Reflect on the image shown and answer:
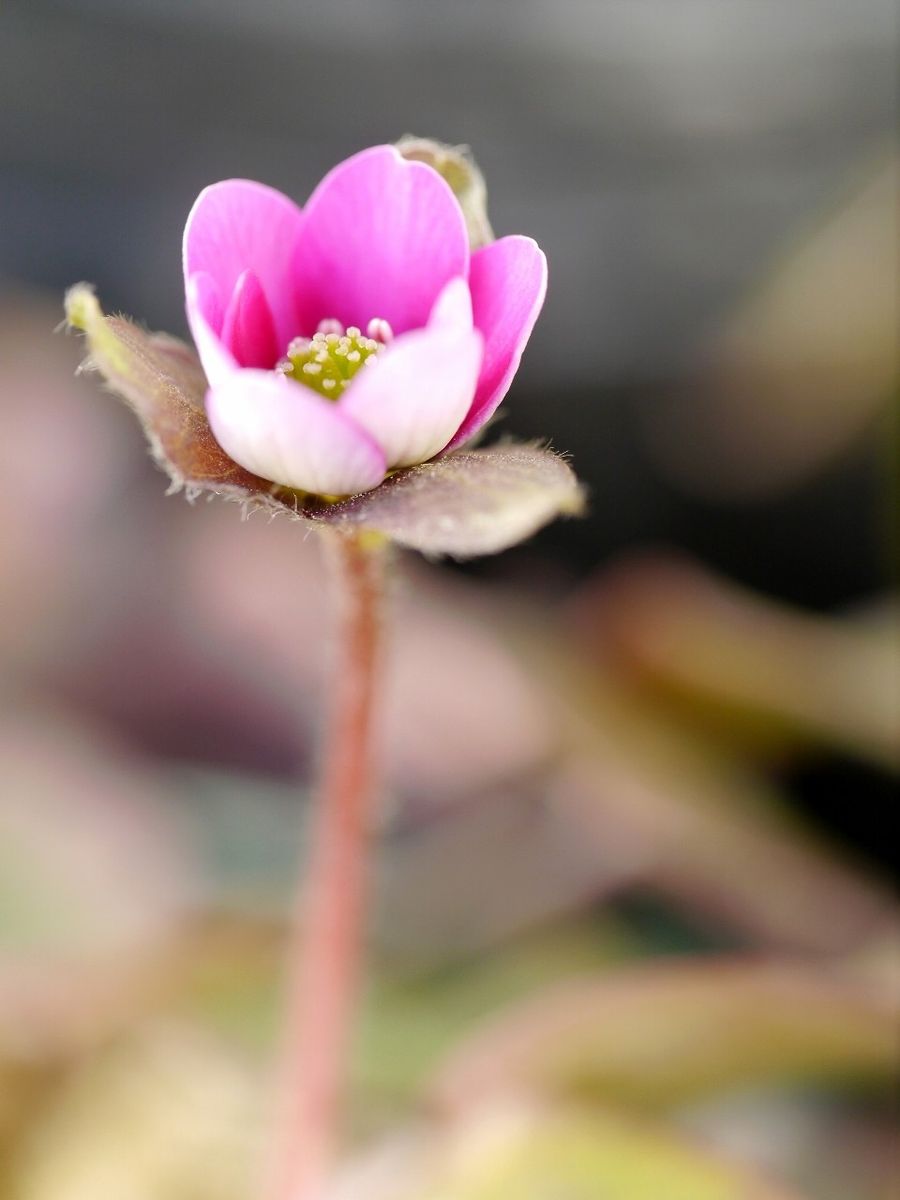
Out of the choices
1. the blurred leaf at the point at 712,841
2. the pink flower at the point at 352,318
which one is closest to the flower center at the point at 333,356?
the pink flower at the point at 352,318

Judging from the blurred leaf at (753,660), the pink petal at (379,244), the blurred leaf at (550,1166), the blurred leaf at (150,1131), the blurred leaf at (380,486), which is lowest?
the blurred leaf at (550,1166)

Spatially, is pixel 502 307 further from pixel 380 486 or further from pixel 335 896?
pixel 335 896

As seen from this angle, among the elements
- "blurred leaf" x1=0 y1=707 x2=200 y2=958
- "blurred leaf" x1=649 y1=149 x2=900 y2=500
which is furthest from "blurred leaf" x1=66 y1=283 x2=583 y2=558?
"blurred leaf" x1=649 y1=149 x2=900 y2=500

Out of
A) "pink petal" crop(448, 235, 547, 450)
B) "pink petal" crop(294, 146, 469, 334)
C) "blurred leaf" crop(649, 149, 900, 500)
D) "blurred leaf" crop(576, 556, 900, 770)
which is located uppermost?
"blurred leaf" crop(649, 149, 900, 500)

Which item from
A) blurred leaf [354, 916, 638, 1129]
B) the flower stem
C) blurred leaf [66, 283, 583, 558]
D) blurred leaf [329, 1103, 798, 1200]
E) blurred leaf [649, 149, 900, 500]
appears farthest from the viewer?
blurred leaf [649, 149, 900, 500]

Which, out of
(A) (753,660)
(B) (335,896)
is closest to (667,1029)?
(B) (335,896)

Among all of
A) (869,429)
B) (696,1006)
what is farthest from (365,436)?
(869,429)

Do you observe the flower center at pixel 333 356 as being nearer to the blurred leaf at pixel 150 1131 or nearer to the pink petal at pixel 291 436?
the pink petal at pixel 291 436

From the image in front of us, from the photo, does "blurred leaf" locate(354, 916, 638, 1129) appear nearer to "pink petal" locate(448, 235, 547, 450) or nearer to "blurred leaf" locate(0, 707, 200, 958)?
"blurred leaf" locate(0, 707, 200, 958)
